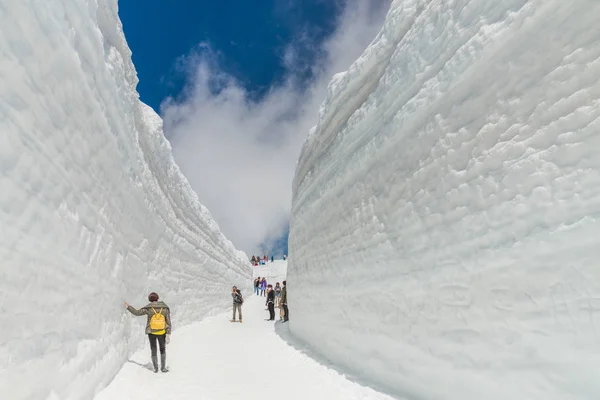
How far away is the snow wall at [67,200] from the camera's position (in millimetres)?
2541

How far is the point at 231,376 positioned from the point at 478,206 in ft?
13.4

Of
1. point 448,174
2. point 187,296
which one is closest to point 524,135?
point 448,174

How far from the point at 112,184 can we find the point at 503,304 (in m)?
4.67

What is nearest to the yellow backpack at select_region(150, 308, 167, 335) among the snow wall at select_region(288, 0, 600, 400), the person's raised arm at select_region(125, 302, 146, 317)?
the person's raised arm at select_region(125, 302, 146, 317)

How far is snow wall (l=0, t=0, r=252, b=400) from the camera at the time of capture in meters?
2.54

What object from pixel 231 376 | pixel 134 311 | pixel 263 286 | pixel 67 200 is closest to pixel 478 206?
pixel 67 200

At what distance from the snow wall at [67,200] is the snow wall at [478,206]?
3248 mm

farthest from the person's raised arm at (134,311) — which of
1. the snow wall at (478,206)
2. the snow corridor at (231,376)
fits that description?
the snow wall at (478,206)

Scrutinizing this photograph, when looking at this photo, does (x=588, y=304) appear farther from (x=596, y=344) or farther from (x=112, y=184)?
(x=112, y=184)

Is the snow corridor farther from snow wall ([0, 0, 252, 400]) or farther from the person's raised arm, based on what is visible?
the person's raised arm

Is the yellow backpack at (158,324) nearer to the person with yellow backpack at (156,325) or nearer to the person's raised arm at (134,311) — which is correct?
the person with yellow backpack at (156,325)

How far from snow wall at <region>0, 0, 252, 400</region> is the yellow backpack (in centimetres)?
42

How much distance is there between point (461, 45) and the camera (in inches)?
145

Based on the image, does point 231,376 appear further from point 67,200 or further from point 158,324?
point 67,200
